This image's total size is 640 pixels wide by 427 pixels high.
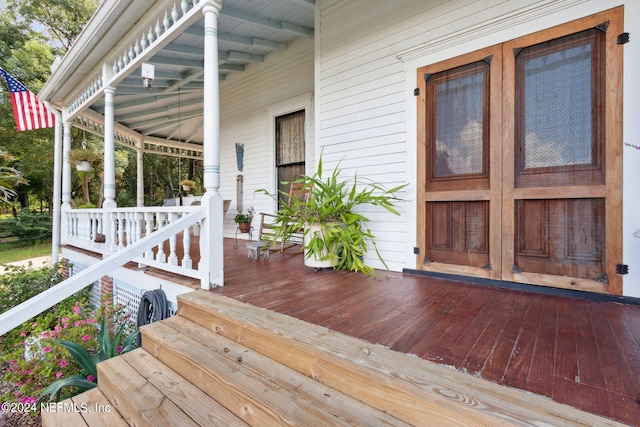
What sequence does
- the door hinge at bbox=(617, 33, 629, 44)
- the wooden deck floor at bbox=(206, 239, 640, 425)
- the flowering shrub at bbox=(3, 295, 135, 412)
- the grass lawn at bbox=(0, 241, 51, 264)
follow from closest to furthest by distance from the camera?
the wooden deck floor at bbox=(206, 239, 640, 425), the door hinge at bbox=(617, 33, 629, 44), the flowering shrub at bbox=(3, 295, 135, 412), the grass lawn at bbox=(0, 241, 51, 264)

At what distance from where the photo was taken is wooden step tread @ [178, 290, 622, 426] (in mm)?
1073

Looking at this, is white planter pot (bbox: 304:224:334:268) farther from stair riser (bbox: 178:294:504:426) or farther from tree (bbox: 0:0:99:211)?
tree (bbox: 0:0:99:211)

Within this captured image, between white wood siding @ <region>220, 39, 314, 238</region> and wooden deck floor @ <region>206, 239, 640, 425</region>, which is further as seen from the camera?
white wood siding @ <region>220, 39, 314, 238</region>

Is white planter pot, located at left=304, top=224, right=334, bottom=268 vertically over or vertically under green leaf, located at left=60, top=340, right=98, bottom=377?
over

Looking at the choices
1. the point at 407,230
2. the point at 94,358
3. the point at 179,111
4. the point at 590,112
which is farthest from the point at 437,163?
the point at 179,111

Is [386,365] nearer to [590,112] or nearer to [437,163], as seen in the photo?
[437,163]

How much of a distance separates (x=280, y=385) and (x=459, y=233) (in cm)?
220

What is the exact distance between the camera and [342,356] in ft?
4.74

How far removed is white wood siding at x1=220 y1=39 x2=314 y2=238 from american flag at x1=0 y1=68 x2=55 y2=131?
3.36 metres

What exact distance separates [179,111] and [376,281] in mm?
6476

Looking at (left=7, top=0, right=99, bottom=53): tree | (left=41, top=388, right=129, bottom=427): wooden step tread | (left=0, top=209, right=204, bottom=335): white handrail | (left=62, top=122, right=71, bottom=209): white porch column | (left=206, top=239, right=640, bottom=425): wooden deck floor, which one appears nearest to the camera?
(left=206, top=239, right=640, bottom=425): wooden deck floor

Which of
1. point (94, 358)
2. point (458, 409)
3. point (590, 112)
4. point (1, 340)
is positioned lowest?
point (1, 340)

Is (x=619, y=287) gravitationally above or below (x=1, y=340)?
above

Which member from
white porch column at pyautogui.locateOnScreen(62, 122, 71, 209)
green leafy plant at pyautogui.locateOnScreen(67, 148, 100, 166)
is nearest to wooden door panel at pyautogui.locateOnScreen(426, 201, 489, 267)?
A: green leafy plant at pyautogui.locateOnScreen(67, 148, 100, 166)
